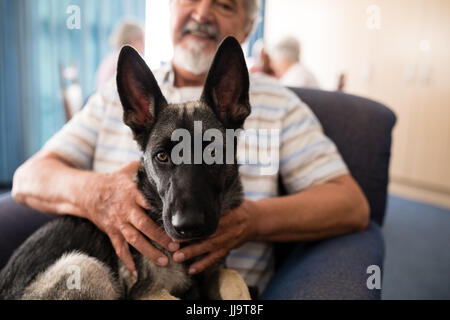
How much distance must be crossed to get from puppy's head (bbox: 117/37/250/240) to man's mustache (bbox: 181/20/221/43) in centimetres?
21

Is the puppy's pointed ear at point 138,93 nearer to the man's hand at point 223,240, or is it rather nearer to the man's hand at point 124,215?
the man's hand at point 124,215

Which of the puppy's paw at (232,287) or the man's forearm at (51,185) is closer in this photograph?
the puppy's paw at (232,287)

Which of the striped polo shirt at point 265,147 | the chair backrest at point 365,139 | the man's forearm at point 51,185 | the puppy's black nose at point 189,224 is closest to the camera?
the puppy's black nose at point 189,224

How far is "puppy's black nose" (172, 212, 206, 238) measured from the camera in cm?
64

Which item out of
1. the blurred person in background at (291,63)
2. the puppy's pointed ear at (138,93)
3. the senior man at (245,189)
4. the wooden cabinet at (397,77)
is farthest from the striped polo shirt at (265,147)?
the wooden cabinet at (397,77)

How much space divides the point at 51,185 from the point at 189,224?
85cm

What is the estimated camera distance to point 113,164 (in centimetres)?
130

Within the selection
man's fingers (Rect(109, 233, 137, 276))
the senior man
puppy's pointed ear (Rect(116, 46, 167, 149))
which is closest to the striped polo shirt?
the senior man

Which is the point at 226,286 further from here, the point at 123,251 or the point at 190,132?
the point at 190,132

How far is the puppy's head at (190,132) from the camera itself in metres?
0.66

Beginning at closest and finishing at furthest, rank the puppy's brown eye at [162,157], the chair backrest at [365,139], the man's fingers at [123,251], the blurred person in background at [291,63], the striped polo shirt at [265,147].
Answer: the puppy's brown eye at [162,157]
the man's fingers at [123,251]
the striped polo shirt at [265,147]
the chair backrest at [365,139]
the blurred person in background at [291,63]

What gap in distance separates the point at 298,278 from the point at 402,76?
4493 mm

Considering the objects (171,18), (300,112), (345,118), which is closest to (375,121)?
(345,118)
